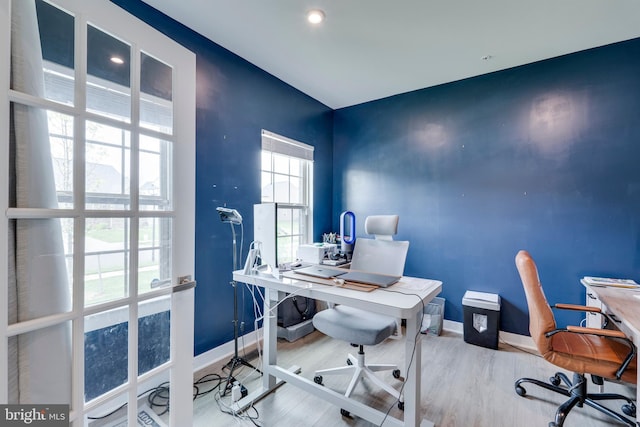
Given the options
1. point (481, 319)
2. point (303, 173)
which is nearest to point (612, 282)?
point (481, 319)

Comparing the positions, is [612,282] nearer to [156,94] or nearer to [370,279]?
[370,279]

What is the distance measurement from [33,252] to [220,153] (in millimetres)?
1715

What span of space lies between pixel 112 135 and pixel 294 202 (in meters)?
2.42

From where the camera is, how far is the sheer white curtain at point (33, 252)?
0.83 meters

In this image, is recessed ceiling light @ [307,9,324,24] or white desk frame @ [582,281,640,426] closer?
white desk frame @ [582,281,640,426]

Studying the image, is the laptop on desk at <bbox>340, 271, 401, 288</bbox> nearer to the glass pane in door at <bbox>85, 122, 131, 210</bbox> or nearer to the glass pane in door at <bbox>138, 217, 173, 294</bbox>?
the glass pane in door at <bbox>138, 217, 173, 294</bbox>

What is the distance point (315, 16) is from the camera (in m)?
2.04

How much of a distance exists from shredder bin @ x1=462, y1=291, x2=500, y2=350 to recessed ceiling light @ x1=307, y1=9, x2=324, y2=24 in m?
2.84

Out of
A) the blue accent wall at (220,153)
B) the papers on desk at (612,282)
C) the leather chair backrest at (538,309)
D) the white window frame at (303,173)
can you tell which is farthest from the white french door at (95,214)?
the papers on desk at (612,282)

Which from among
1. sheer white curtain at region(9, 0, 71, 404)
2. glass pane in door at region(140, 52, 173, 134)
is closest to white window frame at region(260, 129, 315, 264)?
glass pane in door at region(140, 52, 173, 134)

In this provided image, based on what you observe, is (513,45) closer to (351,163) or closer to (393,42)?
(393,42)

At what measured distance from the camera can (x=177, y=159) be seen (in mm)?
1276

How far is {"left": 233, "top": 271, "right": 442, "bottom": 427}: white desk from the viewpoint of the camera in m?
1.37

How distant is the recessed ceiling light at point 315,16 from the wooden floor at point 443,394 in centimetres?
275
